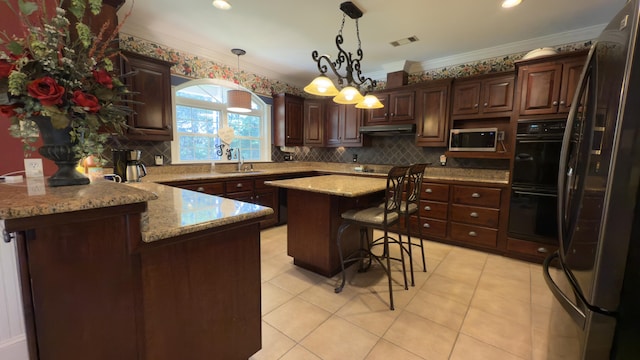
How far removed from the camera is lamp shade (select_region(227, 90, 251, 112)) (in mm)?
3609

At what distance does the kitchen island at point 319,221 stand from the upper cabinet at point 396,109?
1.75 meters

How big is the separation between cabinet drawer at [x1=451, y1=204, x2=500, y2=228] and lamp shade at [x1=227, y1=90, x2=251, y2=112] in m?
3.16

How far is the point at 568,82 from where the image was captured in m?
Answer: 2.67

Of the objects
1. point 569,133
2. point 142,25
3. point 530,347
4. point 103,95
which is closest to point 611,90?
point 569,133

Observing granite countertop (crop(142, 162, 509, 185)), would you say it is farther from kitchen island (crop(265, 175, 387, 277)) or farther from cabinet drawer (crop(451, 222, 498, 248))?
kitchen island (crop(265, 175, 387, 277))

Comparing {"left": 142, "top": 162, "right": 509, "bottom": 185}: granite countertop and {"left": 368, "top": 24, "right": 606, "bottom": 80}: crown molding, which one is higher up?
{"left": 368, "top": 24, "right": 606, "bottom": 80}: crown molding

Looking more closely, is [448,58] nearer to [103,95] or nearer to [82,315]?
[103,95]

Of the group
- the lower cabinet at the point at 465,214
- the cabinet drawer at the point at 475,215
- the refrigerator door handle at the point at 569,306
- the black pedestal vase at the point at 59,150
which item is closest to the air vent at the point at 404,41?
the lower cabinet at the point at 465,214

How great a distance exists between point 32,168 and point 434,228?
3.87 meters

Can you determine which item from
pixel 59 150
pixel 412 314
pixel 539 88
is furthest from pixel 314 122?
→ pixel 59 150

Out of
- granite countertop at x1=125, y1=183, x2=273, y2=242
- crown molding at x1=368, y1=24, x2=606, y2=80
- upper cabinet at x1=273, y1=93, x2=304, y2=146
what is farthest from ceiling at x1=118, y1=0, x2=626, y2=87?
granite countertop at x1=125, y1=183, x2=273, y2=242

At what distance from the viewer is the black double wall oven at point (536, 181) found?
2.64m

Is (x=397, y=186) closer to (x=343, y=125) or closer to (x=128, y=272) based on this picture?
(x=128, y=272)

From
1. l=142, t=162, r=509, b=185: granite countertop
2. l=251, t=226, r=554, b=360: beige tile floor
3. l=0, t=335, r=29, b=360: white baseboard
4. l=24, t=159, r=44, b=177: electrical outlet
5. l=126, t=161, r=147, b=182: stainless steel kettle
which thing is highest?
l=24, t=159, r=44, b=177: electrical outlet
